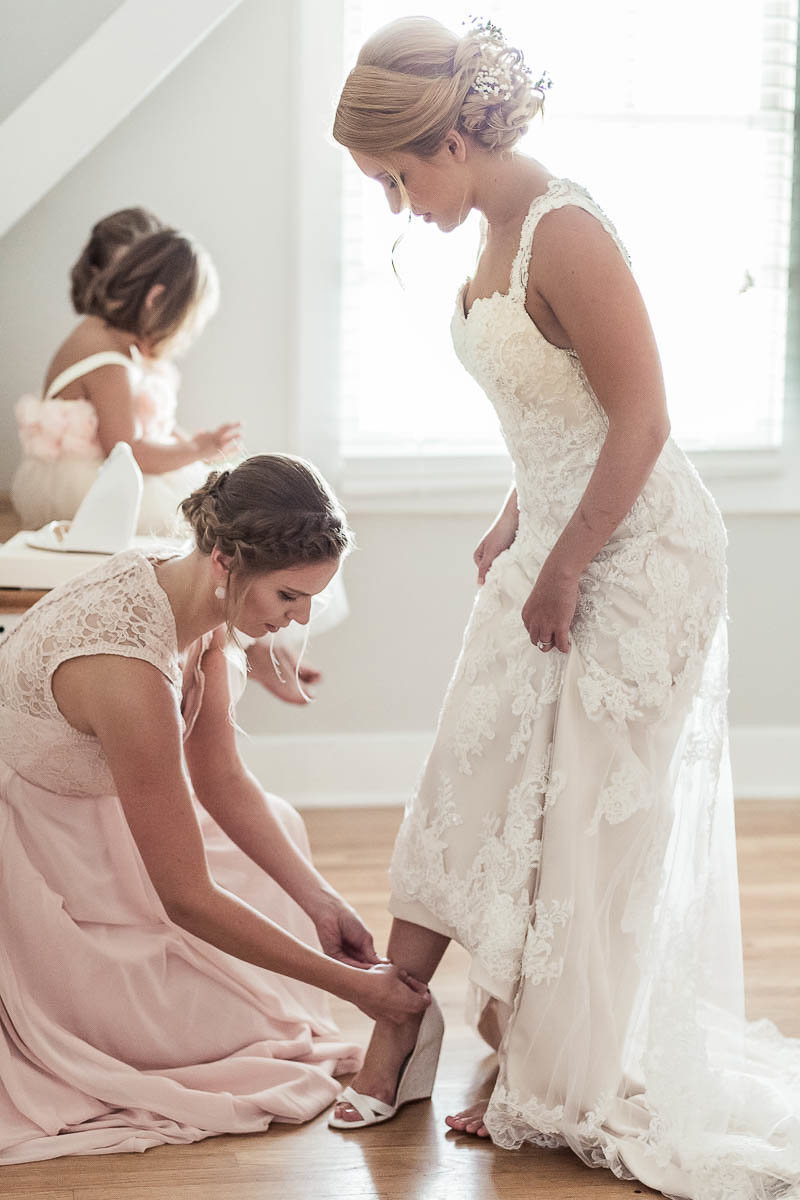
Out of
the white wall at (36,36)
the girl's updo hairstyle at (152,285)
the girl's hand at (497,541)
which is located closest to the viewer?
the girl's hand at (497,541)

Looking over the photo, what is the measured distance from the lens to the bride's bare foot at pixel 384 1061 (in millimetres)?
2094

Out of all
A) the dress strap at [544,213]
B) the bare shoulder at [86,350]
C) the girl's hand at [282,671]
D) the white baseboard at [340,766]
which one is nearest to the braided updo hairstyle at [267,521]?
the dress strap at [544,213]

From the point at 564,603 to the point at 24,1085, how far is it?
3.37 ft

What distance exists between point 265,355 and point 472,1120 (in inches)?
85.1

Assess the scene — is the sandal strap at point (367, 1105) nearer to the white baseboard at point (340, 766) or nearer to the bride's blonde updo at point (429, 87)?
the bride's blonde updo at point (429, 87)

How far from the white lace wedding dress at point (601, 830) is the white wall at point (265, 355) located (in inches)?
66.8

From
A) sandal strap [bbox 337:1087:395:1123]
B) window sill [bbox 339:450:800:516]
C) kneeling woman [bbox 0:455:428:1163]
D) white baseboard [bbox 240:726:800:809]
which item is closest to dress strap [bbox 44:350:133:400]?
window sill [bbox 339:450:800:516]

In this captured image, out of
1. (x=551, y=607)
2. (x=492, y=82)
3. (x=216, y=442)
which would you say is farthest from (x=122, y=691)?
(x=216, y=442)

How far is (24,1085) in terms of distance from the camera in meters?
1.99

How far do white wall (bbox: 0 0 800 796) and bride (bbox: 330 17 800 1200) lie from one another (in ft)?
5.47

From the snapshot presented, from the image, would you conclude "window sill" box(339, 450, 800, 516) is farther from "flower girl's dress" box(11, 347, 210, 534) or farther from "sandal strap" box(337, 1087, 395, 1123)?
"sandal strap" box(337, 1087, 395, 1123)

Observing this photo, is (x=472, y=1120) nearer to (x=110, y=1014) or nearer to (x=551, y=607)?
(x=110, y=1014)

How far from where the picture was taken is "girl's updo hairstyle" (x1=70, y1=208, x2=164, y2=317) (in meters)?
3.24

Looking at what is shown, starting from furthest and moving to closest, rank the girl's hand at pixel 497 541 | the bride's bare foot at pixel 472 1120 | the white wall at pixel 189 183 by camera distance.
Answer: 1. the white wall at pixel 189 183
2. the girl's hand at pixel 497 541
3. the bride's bare foot at pixel 472 1120
